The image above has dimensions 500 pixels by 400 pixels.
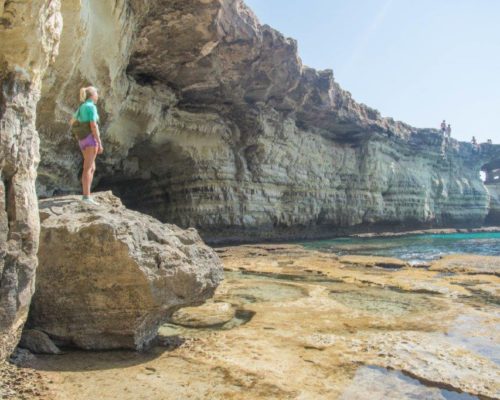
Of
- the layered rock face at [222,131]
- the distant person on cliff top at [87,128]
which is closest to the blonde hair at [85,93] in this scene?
the distant person on cliff top at [87,128]

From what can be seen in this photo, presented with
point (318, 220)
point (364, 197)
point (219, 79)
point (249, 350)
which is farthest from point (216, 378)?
point (364, 197)

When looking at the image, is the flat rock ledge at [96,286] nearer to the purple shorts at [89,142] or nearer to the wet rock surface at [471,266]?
the purple shorts at [89,142]

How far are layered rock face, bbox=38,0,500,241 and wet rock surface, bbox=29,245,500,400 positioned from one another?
278 inches

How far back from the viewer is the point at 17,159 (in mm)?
3102

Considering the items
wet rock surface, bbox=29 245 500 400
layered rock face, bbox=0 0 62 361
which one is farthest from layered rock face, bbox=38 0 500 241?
wet rock surface, bbox=29 245 500 400

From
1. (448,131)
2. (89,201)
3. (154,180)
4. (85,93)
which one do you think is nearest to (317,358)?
(89,201)

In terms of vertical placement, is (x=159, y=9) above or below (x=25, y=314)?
above

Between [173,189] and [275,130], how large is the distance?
5973mm

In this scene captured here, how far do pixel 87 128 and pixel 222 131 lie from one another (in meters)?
13.9

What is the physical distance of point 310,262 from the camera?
1126 centimetres

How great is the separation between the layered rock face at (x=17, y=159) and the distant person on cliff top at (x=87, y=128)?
4.93 feet

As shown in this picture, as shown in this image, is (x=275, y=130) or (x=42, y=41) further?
(x=275, y=130)

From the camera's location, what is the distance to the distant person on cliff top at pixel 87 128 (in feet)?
16.0

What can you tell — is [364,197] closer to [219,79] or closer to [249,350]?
[219,79]
